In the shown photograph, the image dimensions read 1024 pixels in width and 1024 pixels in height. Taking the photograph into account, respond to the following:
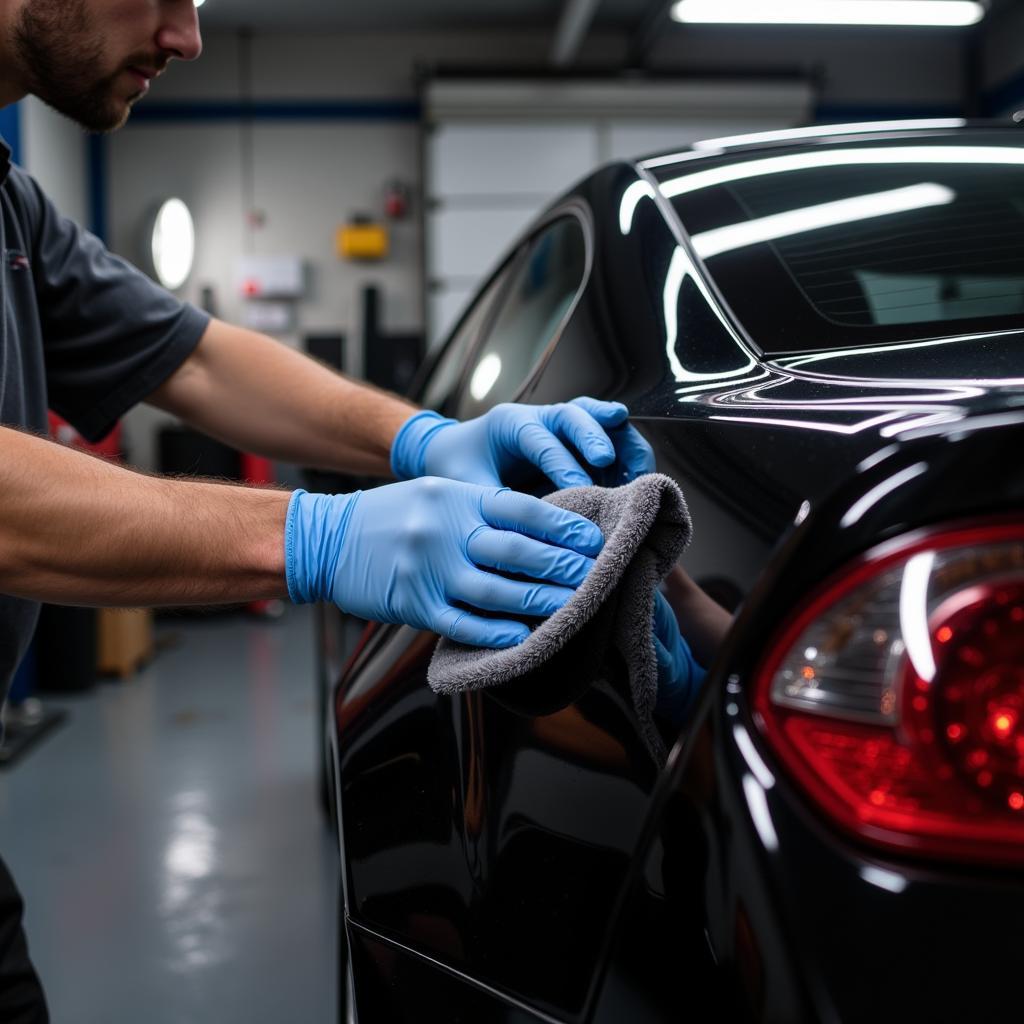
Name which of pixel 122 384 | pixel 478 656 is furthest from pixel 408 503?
pixel 122 384

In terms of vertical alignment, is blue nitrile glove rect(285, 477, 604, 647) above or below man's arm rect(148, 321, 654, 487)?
below

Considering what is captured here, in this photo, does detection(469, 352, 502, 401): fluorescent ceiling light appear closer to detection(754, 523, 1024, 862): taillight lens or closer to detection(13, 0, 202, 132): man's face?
detection(13, 0, 202, 132): man's face

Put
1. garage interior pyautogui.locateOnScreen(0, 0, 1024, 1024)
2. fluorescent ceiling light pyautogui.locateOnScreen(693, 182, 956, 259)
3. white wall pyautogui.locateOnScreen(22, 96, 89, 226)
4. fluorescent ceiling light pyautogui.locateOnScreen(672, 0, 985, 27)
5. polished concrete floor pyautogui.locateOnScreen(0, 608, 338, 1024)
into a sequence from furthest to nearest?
garage interior pyautogui.locateOnScreen(0, 0, 1024, 1024) < fluorescent ceiling light pyautogui.locateOnScreen(672, 0, 985, 27) < white wall pyautogui.locateOnScreen(22, 96, 89, 226) < polished concrete floor pyautogui.locateOnScreen(0, 608, 338, 1024) < fluorescent ceiling light pyautogui.locateOnScreen(693, 182, 956, 259)

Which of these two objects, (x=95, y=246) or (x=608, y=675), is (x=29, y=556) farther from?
(x=95, y=246)

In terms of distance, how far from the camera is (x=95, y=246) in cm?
154

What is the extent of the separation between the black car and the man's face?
0.69 m

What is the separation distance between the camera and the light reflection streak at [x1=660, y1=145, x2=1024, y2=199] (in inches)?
46.5

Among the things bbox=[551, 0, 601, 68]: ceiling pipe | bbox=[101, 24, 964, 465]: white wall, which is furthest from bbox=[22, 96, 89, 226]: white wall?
bbox=[551, 0, 601, 68]: ceiling pipe

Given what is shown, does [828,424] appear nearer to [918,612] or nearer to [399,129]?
[918,612]

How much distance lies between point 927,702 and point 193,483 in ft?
2.16

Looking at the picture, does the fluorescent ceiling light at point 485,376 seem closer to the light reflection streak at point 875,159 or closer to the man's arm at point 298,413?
the man's arm at point 298,413

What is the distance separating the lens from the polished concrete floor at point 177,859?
6.39 ft

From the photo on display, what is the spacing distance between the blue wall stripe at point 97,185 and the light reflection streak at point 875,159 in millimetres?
6553

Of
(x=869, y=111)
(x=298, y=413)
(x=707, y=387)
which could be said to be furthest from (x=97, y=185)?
(x=707, y=387)
